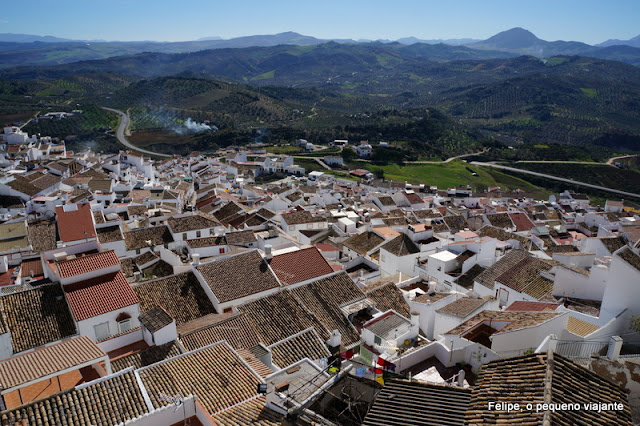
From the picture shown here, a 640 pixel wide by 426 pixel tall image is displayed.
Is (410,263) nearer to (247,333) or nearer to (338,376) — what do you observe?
(247,333)

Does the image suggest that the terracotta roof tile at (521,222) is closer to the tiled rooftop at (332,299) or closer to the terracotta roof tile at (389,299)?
the terracotta roof tile at (389,299)

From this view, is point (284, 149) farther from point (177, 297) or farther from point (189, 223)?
point (177, 297)

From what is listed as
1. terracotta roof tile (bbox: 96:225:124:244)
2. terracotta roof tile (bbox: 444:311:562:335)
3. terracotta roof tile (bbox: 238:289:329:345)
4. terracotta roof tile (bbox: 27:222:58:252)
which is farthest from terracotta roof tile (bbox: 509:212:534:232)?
terracotta roof tile (bbox: 27:222:58:252)

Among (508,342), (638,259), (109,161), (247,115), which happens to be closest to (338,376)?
(508,342)

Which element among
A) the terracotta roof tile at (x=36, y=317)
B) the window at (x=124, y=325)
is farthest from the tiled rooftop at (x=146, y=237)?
the window at (x=124, y=325)

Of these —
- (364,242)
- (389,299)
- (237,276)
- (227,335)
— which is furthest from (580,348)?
(364,242)

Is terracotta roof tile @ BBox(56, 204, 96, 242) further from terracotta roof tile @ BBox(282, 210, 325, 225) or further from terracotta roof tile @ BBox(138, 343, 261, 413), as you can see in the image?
terracotta roof tile @ BBox(138, 343, 261, 413)

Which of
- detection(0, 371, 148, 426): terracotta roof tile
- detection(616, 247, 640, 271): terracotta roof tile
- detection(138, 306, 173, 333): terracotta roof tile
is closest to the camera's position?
detection(0, 371, 148, 426): terracotta roof tile
